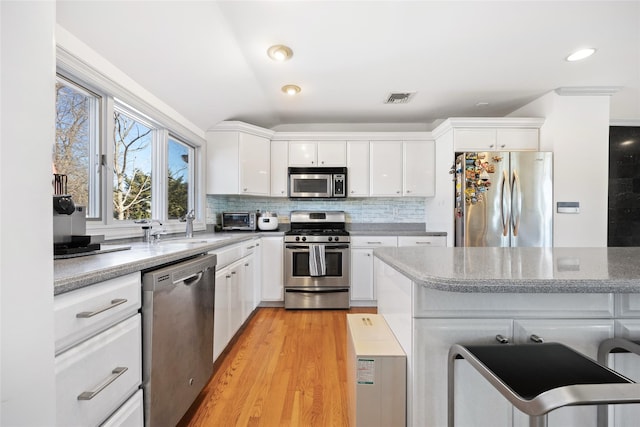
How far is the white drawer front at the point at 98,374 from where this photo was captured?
82 cm

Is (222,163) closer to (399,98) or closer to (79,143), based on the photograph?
(79,143)

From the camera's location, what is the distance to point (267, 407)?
1656 mm

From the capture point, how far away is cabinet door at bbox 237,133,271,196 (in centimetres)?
350

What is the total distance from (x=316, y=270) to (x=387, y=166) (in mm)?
1613

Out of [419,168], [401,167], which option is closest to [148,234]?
[401,167]

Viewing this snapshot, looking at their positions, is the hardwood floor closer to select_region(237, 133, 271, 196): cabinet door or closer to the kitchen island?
the kitchen island

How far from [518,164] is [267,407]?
3.07m

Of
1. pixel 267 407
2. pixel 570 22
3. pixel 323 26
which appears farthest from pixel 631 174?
pixel 267 407

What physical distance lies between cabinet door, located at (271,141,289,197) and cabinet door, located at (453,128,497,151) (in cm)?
203

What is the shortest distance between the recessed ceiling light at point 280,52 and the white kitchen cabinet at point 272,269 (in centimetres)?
190

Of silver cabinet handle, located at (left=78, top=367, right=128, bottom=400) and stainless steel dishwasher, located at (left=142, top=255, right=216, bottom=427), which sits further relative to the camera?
stainless steel dishwasher, located at (left=142, top=255, right=216, bottom=427)

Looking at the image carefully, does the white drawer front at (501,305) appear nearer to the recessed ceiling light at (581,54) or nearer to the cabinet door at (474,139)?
the recessed ceiling light at (581,54)

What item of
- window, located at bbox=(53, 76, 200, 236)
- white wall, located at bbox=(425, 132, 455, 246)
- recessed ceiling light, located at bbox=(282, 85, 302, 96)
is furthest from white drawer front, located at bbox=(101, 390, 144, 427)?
white wall, located at bbox=(425, 132, 455, 246)

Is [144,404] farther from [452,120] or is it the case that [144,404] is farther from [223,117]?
[452,120]
